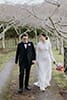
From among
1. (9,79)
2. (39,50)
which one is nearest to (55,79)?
(9,79)

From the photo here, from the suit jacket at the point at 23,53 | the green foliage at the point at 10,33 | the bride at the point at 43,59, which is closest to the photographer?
the suit jacket at the point at 23,53

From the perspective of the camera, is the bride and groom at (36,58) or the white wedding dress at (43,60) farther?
the white wedding dress at (43,60)

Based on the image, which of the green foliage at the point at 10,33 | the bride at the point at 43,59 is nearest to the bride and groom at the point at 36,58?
the bride at the point at 43,59

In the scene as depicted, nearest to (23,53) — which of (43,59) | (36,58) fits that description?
(36,58)

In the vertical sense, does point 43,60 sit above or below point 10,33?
above

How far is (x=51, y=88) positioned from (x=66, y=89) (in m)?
0.60

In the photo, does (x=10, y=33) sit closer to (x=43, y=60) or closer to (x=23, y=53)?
(x=43, y=60)

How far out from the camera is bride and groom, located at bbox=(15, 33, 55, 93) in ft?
33.5

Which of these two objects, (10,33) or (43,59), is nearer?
(43,59)

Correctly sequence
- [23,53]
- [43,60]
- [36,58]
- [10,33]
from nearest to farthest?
[23,53]
[36,58]
[43,60]
[10,33]

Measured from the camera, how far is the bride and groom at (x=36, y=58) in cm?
1020

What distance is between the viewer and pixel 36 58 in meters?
11.0

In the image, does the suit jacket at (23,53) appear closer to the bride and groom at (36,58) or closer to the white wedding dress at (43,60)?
the bride and groom at (36,58)

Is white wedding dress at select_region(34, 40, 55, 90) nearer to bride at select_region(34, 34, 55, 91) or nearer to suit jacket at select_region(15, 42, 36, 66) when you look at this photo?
bride at select_region(34, 34, 55, 91)
